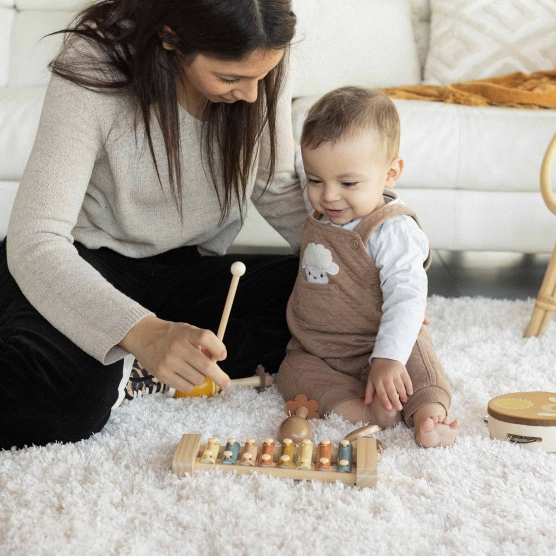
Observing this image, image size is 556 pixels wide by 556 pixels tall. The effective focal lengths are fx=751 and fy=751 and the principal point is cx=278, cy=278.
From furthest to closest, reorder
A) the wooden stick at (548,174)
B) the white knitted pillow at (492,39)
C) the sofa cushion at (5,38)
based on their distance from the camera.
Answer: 1. the sofa cushion at (5,38)
2. the white knitted pillow at (492,39)
3. the wooden stick at (548,174)

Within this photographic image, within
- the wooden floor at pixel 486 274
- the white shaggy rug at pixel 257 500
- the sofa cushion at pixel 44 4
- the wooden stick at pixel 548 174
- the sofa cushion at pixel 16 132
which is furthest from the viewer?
the sofa cushion at pixel 44 4

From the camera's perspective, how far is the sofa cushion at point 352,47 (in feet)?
7.29

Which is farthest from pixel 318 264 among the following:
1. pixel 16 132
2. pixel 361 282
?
pixel 16 132

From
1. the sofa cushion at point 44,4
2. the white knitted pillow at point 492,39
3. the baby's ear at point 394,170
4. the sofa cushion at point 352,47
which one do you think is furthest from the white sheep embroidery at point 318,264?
the sofa cushion at point 44,4

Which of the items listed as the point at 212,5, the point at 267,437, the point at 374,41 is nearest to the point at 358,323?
the point at 267,437

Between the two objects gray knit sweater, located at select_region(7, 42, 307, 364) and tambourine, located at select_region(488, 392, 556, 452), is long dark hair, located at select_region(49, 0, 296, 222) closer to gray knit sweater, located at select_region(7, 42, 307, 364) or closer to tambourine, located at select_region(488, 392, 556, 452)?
gray knit sweater, located at select_region(7, 42, 307, 364)

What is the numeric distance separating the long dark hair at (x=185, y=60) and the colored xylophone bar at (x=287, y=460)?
17.1 inches

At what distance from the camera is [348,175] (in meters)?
1.13

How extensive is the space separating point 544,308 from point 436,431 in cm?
59

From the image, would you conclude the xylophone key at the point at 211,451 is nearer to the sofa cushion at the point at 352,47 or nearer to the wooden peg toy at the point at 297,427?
the wooden peg toy at the point at 297,427

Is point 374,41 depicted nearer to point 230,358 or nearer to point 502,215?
point 502,215

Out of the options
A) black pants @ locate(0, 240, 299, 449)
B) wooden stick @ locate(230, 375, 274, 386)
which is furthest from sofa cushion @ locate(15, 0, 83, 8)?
wooden stick @ locate(230, 375, 274, 386)

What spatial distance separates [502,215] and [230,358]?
91 centimetres

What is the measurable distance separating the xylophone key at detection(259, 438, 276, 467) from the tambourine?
12.4 inches
